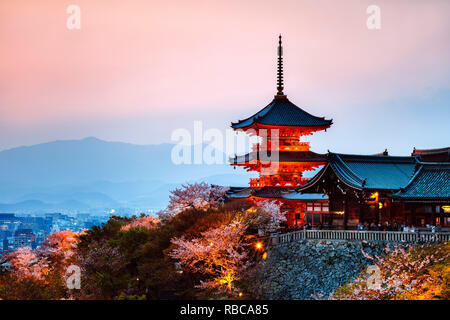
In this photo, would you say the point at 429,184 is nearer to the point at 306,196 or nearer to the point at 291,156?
→ the point at 306,196

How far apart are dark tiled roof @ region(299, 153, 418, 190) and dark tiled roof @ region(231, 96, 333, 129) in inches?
435

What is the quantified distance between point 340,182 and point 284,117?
1472 cm

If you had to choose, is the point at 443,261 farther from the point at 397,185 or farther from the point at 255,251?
the point at 255,251

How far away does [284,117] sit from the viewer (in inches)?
1922

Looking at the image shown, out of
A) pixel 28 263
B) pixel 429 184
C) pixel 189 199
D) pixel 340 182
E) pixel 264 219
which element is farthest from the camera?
pixel 28 263

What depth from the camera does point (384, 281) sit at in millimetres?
25500

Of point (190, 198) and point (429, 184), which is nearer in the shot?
point (429, 184)

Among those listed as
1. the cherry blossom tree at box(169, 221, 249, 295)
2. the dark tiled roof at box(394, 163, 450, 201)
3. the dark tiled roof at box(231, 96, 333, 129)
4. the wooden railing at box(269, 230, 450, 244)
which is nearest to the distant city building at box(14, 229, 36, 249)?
the dark tiled roof at box(231, 96, 333, 129)

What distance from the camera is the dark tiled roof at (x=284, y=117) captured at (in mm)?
47719

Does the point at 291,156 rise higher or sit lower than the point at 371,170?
higher

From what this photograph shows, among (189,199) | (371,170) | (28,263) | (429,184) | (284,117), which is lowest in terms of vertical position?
(28,263)

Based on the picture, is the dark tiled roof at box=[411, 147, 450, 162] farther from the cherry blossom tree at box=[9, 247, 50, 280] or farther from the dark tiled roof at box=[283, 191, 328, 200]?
the cherry blossom tree at box=[9, 247, 50, 280]

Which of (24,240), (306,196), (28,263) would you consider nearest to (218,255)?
(306,196)

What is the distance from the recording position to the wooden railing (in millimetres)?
28030
